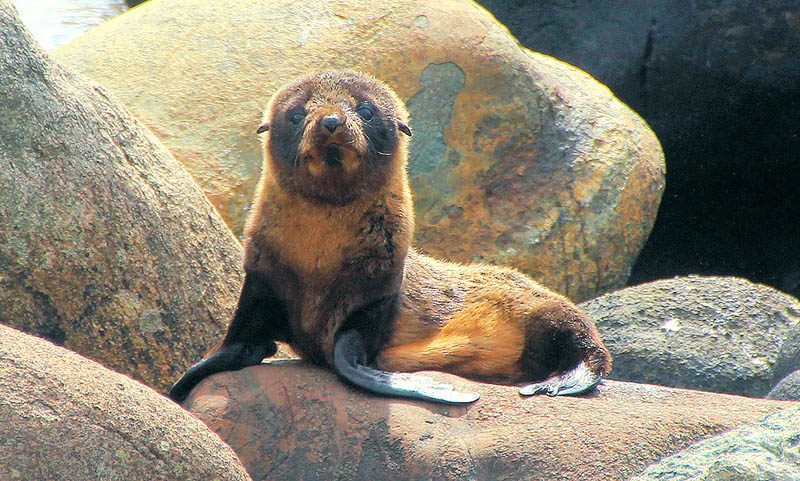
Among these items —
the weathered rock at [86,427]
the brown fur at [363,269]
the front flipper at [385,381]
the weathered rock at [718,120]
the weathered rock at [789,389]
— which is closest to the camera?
the weathered rock at [86,427]

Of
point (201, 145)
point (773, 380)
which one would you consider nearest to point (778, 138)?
point (773, 380)

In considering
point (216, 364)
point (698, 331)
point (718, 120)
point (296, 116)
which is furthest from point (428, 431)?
point (718, 120)

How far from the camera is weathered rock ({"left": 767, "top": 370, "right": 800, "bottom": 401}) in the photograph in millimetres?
4957

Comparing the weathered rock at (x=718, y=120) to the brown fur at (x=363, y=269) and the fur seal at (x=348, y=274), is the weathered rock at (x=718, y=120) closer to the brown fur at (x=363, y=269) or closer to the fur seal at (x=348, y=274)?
the brown fur at (x=363, y=269)

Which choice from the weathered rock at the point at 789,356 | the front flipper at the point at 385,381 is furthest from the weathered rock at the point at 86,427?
the weathered rock at the point at 789,356

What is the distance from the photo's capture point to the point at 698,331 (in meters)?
6.10

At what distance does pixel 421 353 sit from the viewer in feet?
15.4

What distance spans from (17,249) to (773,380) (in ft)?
14.0

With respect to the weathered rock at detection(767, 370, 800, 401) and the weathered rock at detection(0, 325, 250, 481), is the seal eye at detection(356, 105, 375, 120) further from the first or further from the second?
the weathered rock at detection(767, 370, 800, 401)

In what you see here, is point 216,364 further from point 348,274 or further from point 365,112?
point 365,112

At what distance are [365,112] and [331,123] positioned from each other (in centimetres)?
46

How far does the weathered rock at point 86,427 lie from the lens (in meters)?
2.78

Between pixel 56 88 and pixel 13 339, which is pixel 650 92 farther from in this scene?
pixel 13 339

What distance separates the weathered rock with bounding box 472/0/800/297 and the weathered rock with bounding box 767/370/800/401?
4.64 meters
